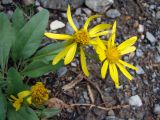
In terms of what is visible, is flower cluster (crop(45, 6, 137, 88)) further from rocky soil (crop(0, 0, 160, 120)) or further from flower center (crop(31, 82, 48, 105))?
rocky soil (crop(0, 0, 160, 120))

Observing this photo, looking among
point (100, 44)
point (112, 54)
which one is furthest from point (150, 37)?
point (100, 44)

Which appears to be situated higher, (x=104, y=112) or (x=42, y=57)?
(x=42, y=57)

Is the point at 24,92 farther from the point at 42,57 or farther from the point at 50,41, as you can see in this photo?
the point at 50,41

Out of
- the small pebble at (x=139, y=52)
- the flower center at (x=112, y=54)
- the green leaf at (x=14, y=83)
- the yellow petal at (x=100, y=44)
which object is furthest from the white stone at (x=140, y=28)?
the green leaf at (x=14, y=83)

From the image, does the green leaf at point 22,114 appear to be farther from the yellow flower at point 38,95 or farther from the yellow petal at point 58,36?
the yellow petal at point 58,36

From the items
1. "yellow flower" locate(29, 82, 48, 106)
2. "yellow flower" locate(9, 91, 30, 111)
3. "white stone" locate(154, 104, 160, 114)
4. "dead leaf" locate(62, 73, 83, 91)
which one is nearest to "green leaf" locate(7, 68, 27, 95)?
"yellow flower" locate(9, 91, 30, 111)

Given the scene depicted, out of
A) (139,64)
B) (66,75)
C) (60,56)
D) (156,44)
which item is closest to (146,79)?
(139,64)
